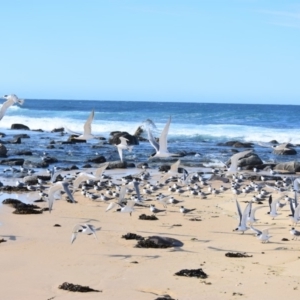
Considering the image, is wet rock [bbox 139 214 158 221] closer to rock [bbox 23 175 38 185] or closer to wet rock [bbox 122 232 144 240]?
wet rock [bbox 122 232 144 240]

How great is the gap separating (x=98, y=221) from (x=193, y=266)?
4.61 meters

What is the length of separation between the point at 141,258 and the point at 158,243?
2.90ft

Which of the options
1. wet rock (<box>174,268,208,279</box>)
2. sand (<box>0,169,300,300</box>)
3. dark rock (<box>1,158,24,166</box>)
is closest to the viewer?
sand (<box>0,169,300,300</box>)

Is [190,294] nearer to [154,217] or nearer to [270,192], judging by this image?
[154,217]

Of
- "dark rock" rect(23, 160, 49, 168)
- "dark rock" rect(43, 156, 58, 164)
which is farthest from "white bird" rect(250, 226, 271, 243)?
"dark rock" rect(43, 156, 58, 164)

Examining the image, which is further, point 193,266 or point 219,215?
point 219,215

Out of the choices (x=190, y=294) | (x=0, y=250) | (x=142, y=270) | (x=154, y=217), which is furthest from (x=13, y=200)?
(x=190, y=294)

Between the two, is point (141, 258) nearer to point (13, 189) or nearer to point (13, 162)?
point (13, 189)

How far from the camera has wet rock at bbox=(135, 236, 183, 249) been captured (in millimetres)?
12195

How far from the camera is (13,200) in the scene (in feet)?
56.1

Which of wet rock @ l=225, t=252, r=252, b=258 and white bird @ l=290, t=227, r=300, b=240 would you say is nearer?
wet rock @ l=225, t=252, r=252, b=258

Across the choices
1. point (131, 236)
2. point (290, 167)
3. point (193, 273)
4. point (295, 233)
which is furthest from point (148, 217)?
point (290, 167)

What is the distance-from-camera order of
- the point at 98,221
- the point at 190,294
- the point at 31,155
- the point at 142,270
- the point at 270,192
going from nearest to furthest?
1. the point at 190,294
2. the point at 142,270
3. the point at 98,221
4. the point at 270,192
5. the point at 31,155

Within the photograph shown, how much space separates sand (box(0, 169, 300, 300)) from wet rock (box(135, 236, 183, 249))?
0.55 feet
